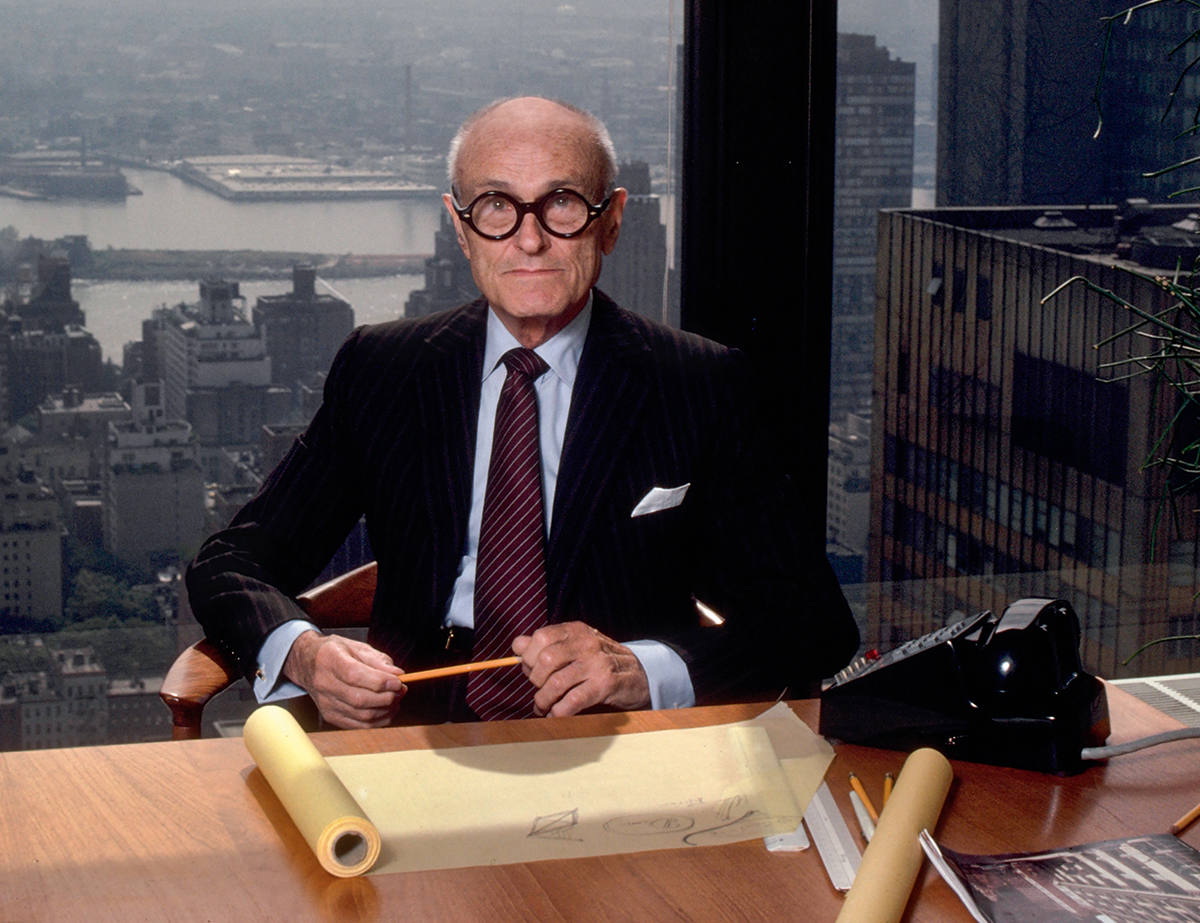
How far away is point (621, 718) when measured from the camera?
1.42 m

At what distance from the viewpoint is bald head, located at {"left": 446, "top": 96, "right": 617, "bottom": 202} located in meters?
1.90

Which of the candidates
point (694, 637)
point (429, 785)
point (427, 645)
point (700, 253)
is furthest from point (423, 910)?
point (700, 253)

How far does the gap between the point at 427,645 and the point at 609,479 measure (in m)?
A: 0.37

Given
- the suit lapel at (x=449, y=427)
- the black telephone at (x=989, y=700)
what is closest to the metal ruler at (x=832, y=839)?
the black telephone at (x=989, y=700)

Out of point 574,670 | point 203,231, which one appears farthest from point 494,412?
point 203,231

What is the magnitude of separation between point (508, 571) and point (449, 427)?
25 centimetres

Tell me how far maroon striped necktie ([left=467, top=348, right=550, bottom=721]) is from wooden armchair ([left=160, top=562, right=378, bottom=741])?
1.12 ft

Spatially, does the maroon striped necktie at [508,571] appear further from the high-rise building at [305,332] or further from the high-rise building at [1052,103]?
the high-rise building at [1052,103]

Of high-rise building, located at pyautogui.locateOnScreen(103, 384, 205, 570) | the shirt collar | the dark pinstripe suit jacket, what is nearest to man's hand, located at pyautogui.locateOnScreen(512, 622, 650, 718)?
the dark pinstripe suit jacket

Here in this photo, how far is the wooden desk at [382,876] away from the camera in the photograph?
103 cm

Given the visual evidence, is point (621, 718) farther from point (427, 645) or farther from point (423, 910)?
point (427, 645)

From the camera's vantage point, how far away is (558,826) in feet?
3.81

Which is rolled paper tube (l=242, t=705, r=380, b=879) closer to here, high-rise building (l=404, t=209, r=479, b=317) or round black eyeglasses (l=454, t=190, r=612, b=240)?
round black eyeglasses (l=454, t=190, r=612, b=240)

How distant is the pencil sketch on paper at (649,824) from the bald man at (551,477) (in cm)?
57
